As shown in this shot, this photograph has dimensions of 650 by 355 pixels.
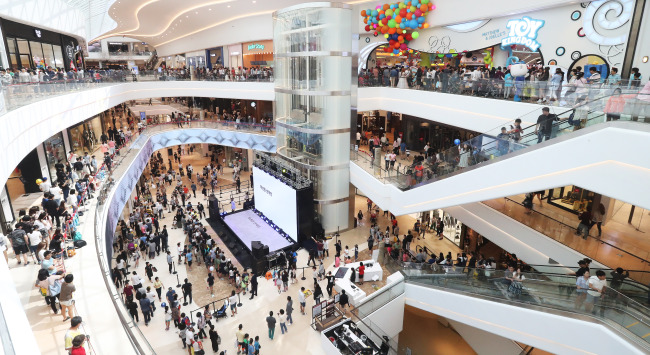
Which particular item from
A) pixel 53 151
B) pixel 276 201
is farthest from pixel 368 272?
pixel 53 151

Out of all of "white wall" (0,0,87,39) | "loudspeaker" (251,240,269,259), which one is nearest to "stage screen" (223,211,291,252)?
"loudspeaker" (251,240,269,259)

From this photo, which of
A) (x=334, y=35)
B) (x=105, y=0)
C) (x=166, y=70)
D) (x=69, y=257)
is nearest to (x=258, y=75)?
(x=166, y=70)

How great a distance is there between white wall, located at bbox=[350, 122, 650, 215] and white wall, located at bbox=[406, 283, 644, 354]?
2.79 meters

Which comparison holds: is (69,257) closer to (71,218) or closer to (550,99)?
(71,218)

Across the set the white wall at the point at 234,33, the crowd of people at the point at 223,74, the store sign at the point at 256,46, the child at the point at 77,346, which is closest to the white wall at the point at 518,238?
the child at the point at 77,346

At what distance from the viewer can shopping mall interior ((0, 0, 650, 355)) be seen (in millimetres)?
7816

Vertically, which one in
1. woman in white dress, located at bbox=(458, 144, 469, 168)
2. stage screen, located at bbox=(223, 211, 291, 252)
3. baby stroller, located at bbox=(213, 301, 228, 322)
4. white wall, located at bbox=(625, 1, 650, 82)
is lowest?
baby stroller, located at bbox=(213, 301, 228, 322)

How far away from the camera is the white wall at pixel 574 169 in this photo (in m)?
6.85

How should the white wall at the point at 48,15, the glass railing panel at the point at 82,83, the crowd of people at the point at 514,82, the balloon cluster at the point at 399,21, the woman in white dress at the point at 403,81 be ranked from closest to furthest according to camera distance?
1. the glass railing panel at the point at 82,83
2. the crowd of people at the point at 514,82
3. the white wall at the point at 48,15
4. the woman in white dress at the point at 403,81
5. the balloon cluster at the point at 399,21

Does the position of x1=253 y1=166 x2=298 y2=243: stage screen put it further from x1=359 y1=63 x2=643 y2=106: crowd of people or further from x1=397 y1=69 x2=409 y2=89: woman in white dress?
x1=397 y1=69 x2=409 y2=89: woman in white dress

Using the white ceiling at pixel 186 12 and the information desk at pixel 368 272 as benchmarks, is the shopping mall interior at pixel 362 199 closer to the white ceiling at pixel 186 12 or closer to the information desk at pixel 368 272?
the information desk at pixel 368 272

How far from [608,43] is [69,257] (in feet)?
56.2

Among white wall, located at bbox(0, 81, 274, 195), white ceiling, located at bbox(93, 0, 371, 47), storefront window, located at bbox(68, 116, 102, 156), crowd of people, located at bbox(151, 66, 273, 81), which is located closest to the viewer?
white wall, located at bbox(0, 81, 274, 195)

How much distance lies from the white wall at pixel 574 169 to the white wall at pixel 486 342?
16.0 feet
